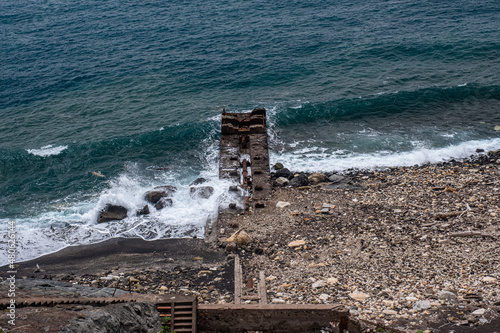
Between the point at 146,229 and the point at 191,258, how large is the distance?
123 inches

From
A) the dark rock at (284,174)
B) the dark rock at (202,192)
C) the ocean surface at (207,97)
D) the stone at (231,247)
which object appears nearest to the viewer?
the stone at (231,247)

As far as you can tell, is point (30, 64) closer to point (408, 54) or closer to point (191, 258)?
point (191, 258)

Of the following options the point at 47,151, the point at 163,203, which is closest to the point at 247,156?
the point at 163,203

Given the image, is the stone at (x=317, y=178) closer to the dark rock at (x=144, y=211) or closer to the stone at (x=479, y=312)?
the dark rock at (x=144, y=211)

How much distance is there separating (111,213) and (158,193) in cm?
218

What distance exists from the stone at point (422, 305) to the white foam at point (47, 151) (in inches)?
776

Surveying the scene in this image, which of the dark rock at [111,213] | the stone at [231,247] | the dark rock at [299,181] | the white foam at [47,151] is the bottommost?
the stone at [231,247]

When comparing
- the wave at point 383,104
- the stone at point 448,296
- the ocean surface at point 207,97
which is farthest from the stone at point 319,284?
the wave at point 383,104

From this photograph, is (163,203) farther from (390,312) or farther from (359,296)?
(390,312)

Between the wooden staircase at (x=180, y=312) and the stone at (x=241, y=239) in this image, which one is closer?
the wooden staircase at (x=180, y=312)

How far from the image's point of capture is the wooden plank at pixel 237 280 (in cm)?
1098

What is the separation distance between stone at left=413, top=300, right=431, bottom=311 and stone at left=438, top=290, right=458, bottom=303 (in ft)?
1.33

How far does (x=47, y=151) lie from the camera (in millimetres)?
22703

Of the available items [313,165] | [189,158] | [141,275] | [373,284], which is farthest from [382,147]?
[141,275]
